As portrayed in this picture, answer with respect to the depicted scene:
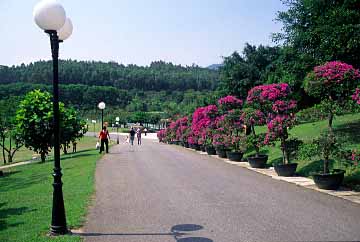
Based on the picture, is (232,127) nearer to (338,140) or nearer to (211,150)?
(211,150)

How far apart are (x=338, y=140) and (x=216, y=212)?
14.6 feet

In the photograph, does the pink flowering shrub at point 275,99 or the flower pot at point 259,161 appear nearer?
the pink flowering shrub at point 275,99

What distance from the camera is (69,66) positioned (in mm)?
130875

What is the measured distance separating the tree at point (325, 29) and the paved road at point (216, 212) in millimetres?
7567

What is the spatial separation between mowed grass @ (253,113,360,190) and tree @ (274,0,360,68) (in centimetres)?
296

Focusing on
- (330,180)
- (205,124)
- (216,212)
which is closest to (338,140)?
(330,180)

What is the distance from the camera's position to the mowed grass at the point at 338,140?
10.5 metres

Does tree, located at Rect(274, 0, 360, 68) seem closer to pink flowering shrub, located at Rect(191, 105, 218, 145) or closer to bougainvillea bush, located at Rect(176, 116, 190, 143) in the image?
pink flowering shrub, located at Rect(191, 105, 218, 145)

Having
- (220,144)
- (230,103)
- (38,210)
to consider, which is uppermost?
(230,103)

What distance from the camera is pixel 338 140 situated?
33.3ft

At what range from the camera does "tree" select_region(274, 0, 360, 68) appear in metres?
15.9

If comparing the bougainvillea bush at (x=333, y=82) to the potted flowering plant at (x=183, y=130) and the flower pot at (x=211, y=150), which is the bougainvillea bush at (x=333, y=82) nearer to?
the flower pot at (x=211, y=150)

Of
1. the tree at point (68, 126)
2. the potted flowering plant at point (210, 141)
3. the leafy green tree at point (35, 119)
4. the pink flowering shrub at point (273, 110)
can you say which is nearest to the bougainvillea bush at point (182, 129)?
the potted flowering plant at point (210, 141)

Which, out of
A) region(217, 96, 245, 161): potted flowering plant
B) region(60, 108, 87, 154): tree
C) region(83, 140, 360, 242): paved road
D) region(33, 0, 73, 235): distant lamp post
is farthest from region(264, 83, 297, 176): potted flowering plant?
region(60, 108, 87, 154): tree
